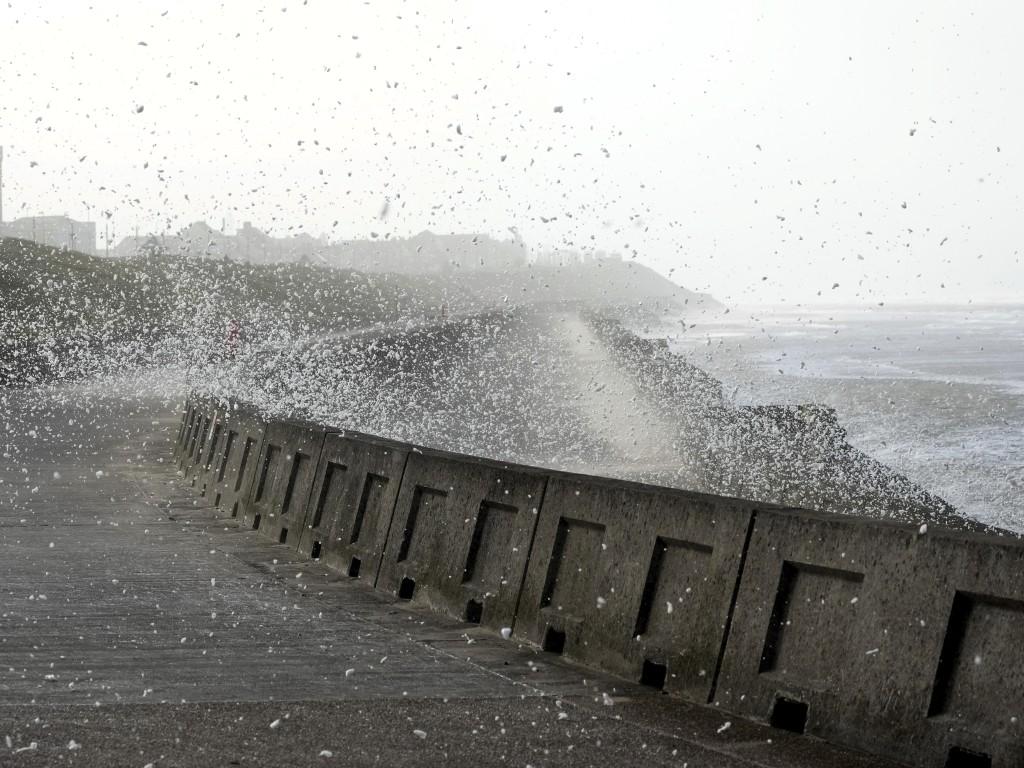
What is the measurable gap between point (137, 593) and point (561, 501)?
10.7 ft

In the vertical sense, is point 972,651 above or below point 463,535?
above

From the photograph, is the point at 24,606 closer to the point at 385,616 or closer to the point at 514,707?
the point at 385,616

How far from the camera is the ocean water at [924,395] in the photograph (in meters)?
39.1

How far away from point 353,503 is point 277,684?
3.97m

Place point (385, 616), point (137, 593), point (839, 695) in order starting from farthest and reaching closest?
1. point (137, 593)
2. point (385, 616)
3. point (839, 695)

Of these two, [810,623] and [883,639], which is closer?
[883,639]

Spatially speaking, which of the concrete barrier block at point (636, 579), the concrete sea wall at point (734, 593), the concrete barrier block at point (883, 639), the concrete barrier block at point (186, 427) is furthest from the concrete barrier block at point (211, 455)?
the concrete barrier block at point (883, 639)

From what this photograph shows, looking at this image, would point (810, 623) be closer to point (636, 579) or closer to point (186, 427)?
point (636, 579)

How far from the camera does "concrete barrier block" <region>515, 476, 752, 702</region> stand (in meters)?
6.80

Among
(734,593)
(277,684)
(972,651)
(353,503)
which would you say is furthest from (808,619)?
(353,503)

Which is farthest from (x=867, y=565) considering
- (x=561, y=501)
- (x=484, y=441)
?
(x=484, y=441)

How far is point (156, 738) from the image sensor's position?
5.70m

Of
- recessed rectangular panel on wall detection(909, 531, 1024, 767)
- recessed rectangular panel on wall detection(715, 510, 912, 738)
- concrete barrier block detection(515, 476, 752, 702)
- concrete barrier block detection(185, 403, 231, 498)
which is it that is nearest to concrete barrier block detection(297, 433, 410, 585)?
concrete barrier block detection(515, 476, 752, 702)

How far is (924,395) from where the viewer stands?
233 feet
